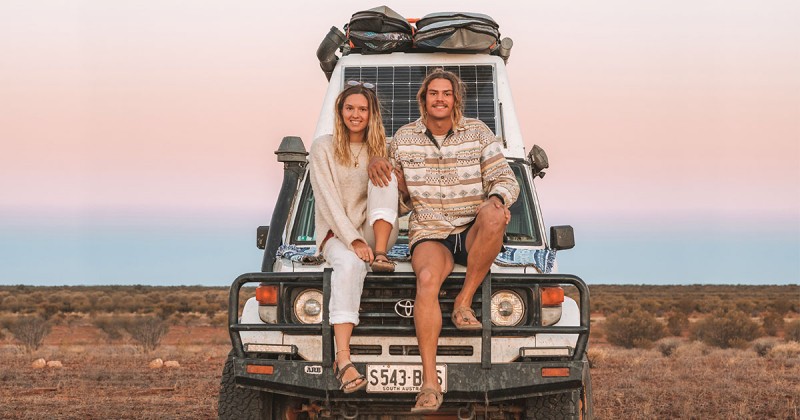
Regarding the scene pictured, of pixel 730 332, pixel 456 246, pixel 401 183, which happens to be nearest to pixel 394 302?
pixel 456 246

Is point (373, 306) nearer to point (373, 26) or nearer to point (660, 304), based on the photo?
point (373, 26)

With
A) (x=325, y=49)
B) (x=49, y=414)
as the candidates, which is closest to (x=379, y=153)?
(x=325, y=49)

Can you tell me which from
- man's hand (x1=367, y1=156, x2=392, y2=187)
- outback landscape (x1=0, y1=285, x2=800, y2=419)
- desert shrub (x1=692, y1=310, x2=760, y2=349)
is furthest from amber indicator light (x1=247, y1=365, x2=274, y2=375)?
desert shrub (x1=692, y1=310, x2=760, y2=349)

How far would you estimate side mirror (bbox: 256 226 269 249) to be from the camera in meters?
8.17

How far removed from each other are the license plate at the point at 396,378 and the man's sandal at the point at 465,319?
0.31m

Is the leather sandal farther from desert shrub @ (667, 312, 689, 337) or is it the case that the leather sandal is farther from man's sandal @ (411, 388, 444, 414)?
desert shrub @ (667, 312, 689, 337)

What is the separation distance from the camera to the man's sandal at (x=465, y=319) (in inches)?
237

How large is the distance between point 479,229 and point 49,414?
7135mm

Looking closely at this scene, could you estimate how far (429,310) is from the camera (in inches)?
235

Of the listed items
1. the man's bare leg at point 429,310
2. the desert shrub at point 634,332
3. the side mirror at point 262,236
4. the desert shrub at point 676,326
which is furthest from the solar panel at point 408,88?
the desert shrub at point 676,326

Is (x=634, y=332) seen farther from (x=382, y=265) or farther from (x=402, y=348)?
(x=382, y=265)

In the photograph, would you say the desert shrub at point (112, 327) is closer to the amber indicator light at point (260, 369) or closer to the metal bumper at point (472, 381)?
the amber indicator light at point (260, 369)

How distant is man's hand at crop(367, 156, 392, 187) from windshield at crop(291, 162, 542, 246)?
105cm

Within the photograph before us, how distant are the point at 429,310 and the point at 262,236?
8.44ft
